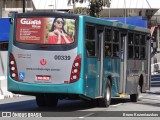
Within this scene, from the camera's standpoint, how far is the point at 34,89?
15.7 meters

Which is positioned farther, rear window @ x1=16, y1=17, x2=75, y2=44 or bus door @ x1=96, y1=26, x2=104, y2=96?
bus door @ x1=96, y1=26, x2=104, y2=96

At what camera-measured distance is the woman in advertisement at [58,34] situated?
1573 centimetres

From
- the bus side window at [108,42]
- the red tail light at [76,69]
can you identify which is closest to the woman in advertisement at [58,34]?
the red tail light at [76,69]

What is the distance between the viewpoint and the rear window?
619 inches

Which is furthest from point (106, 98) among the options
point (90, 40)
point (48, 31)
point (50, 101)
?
point (48, 31)

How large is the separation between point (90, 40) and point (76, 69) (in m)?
1.32

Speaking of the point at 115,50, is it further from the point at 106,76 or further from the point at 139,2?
the point at 139,2

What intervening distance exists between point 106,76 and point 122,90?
86.6 inches

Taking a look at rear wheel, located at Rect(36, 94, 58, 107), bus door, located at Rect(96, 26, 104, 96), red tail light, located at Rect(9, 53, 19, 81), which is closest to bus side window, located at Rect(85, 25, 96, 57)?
bus door, located at Rect(96, 26, 104, 96)

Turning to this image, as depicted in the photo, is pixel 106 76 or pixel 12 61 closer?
pixel 12 61

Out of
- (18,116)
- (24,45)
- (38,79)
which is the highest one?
(24,45)

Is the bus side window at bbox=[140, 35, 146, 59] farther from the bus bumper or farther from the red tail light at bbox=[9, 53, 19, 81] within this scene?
the red tail light at bbox=[9, 53, 19, 81]

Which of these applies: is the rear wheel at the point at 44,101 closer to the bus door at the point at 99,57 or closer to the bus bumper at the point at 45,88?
the bus door at the point at 99,57

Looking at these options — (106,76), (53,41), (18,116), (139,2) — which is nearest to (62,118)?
(18,116)
